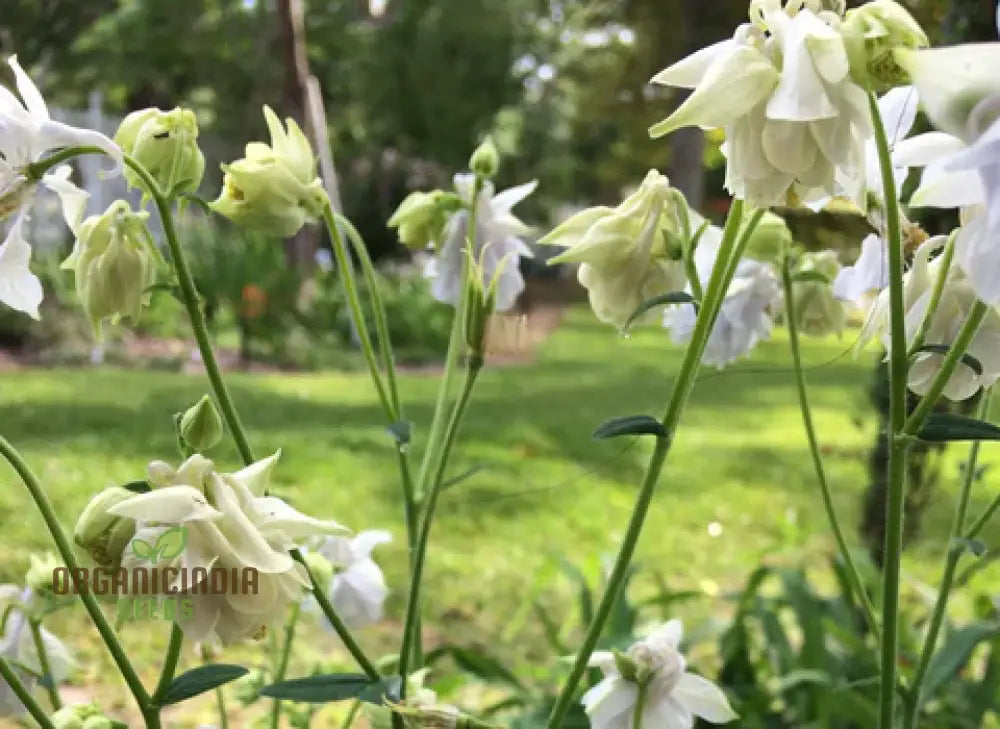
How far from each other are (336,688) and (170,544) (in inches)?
5.6

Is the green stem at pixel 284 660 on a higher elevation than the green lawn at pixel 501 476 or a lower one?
higher

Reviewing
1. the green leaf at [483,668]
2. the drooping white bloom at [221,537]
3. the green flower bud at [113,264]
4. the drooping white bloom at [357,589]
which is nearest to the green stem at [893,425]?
the drooping white bloom at [221,537]

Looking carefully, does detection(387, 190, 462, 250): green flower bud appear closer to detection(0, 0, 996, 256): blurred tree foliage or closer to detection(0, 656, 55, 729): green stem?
detection(0, 656, 55, 729): green stem

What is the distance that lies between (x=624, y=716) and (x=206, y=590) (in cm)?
28

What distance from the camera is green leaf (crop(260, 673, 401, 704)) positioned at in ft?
1.48

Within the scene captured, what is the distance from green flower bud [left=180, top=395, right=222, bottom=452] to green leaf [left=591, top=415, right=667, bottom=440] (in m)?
0.16

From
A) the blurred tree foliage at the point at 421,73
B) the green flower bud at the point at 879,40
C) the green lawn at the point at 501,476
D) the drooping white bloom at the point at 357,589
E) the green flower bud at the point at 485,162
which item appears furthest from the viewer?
the blurred tree foliage at the point at 421,73

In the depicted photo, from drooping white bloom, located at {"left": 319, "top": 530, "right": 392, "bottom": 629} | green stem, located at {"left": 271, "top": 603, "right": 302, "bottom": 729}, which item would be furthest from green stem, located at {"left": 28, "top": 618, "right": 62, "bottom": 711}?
drooping white bloom, located at {"left": 319, "top": 530, "right": 392, "bottom": 629}

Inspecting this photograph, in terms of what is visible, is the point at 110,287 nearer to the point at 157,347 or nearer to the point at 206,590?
the point at 206,590

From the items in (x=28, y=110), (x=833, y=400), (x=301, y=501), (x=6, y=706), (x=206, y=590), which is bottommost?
(x=833, y=400)

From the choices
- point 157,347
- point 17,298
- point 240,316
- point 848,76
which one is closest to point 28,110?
point 17,298

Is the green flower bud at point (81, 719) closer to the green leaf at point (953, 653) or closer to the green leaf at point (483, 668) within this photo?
the green leaf at point (953, 653)

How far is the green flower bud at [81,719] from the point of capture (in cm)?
45

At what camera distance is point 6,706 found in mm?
574
